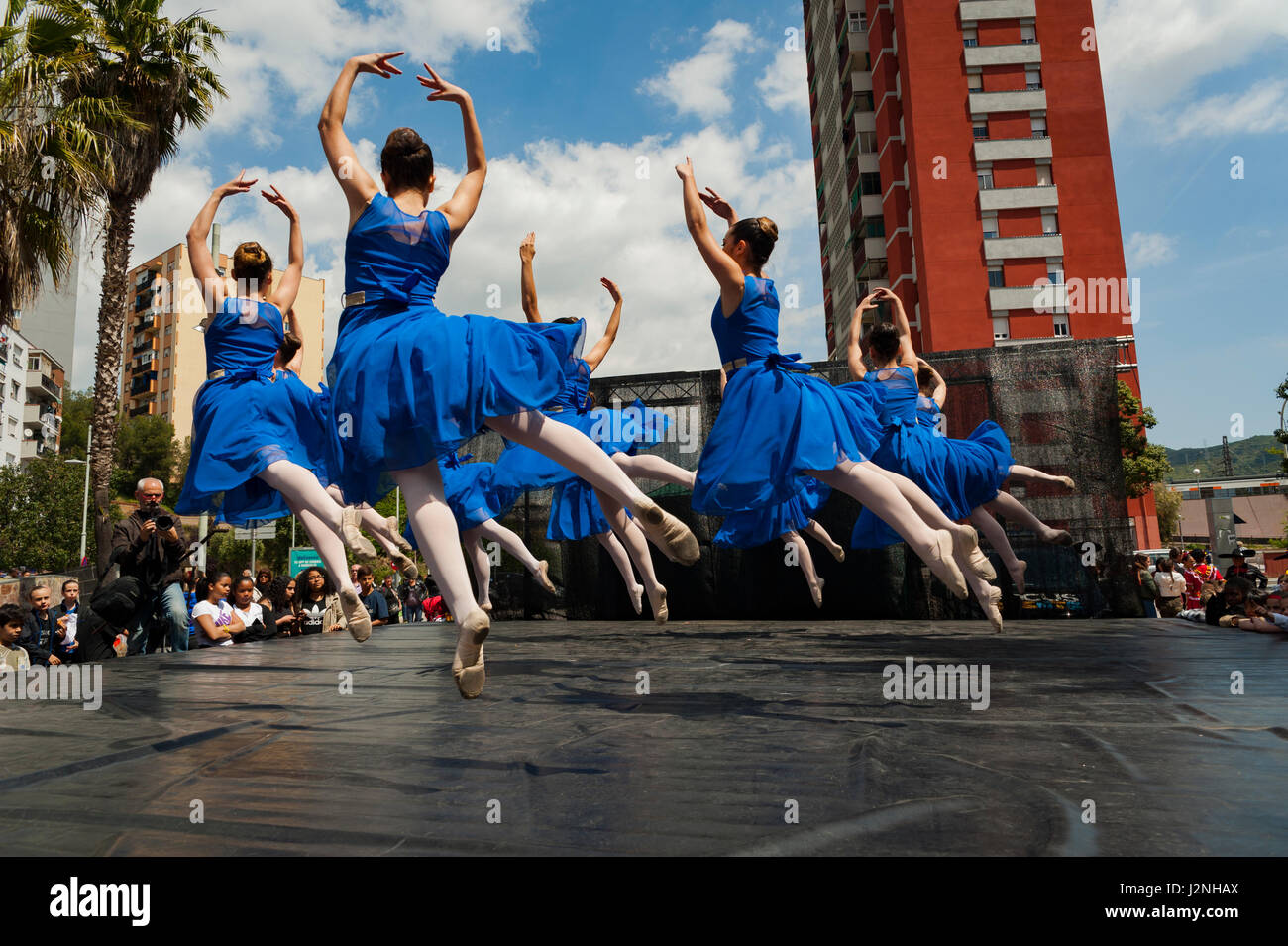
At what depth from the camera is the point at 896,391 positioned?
18.6 ft

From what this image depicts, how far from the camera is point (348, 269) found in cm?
274

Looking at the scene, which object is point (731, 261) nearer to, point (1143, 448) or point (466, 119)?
point (466, 119)

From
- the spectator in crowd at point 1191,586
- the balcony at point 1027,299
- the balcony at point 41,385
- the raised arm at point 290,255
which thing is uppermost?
the balcony at point 41,385

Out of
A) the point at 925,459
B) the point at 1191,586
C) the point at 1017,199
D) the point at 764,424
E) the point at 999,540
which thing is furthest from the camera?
the point at 1017,199

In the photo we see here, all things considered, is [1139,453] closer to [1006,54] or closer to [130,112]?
[1006,54]

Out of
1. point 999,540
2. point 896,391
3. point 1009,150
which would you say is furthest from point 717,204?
point 1009,150

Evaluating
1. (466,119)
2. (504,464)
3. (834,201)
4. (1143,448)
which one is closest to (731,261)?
(466,119)

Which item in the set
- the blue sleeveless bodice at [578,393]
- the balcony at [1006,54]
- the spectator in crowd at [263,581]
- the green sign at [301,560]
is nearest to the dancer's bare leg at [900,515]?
the blue sleeveless bodice at [578,393]

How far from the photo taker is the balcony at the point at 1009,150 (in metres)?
30.9

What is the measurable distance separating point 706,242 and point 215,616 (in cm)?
531

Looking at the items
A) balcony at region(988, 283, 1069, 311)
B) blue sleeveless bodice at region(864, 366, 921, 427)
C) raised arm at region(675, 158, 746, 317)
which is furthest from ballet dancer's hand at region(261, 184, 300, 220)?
balcony at region(988, 283, 1069, 311)

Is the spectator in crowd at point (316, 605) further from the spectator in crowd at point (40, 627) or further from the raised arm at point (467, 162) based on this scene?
the raised arm at point (467, 162)

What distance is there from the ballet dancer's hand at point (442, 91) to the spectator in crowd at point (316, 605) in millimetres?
6462

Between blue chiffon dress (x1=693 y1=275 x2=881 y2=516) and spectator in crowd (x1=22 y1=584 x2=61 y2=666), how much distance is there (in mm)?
4854
